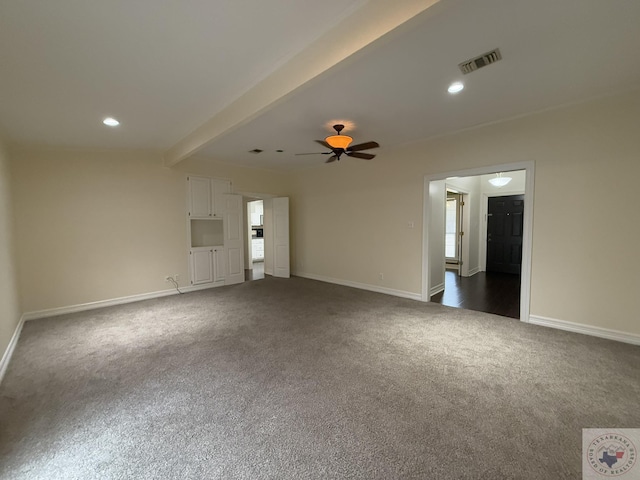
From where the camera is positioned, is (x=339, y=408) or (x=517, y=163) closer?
(x=339, y=408)

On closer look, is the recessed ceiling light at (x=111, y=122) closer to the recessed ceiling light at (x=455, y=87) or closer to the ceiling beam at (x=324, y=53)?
the ceiling beam at (x=324, y=53)

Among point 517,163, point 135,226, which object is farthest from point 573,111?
point 135,226

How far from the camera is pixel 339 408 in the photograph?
197 centimetres

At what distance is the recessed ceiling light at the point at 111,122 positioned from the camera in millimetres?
3236

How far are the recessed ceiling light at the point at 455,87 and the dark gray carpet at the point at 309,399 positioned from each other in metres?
2.78

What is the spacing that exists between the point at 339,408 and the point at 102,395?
192 centimetres

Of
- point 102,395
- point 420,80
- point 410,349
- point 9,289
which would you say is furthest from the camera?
point 9,289

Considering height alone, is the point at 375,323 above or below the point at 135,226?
below

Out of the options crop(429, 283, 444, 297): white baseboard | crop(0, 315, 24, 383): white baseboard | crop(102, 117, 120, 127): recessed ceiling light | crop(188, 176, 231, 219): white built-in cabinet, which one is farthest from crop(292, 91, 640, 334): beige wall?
crop(0, 315, 24, 383): white baseboard

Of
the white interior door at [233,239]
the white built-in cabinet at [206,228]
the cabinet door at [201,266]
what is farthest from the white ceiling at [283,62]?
the cabinet door at [201,266]

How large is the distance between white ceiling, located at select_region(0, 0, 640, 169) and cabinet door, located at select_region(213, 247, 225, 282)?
9.15 ft

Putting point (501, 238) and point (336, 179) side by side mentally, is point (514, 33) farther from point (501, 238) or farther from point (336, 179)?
point (501, 238)

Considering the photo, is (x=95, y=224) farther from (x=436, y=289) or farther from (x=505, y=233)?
(x=505, y=233)

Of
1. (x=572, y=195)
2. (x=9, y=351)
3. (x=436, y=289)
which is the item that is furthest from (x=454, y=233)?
(x=9, y=351)
